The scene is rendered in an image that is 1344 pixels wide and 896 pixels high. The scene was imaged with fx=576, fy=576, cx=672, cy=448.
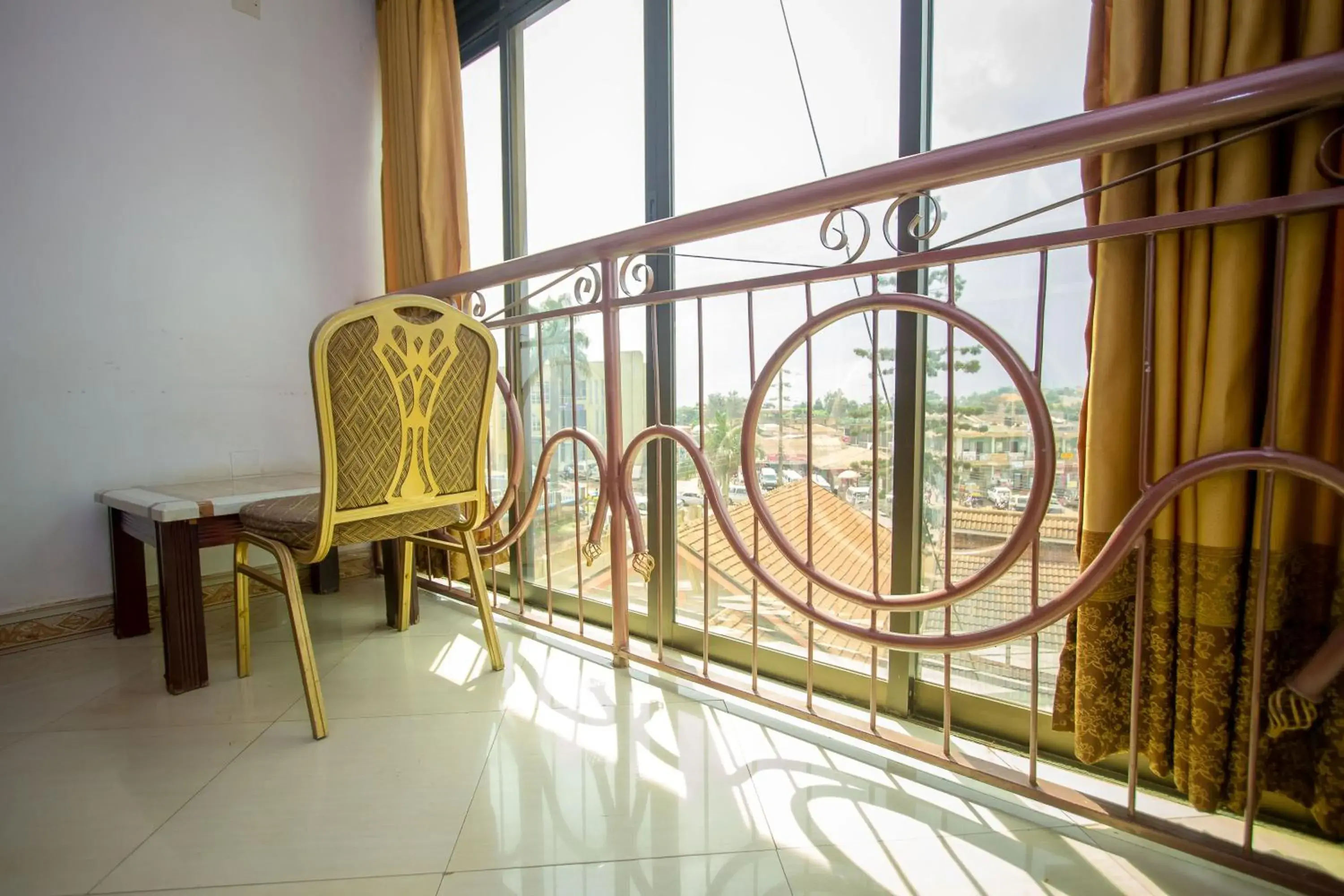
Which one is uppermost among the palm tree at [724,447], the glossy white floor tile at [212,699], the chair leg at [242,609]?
the palm tree at [724,447]

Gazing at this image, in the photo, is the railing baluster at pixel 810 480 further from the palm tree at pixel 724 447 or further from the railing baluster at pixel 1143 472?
the railing baluster at pixel 1143 472

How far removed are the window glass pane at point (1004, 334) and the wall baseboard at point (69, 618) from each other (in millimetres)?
2097

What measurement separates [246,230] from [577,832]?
253 cm

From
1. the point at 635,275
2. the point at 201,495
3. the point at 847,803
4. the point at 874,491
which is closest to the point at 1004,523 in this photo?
the point at 874,491

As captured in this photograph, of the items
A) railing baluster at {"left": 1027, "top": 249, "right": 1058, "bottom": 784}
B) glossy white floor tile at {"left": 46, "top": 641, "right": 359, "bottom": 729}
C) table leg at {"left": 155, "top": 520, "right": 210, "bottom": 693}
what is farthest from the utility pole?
table leg at {"left": 155, "top": 520, "right": 210, "bottom": 693}

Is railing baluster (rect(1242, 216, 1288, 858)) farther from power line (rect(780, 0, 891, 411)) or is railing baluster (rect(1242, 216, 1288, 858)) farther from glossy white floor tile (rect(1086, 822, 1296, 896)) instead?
power line (rect(780, 0, 891, 411))

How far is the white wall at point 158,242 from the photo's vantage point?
6.13 feet

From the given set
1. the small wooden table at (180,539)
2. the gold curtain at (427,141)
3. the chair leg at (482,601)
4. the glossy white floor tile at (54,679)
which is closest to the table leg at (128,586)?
the small wooden table at (180,539)

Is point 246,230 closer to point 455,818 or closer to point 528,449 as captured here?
point 528,449

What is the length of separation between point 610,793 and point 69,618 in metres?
2.07

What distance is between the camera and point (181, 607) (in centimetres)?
152

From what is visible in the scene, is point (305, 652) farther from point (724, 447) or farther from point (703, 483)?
point (724, 447)

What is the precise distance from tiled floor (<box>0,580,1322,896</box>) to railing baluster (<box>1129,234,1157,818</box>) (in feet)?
0.61

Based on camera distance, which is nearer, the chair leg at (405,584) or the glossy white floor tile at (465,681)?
the glossy white floor tile at (465,681)
